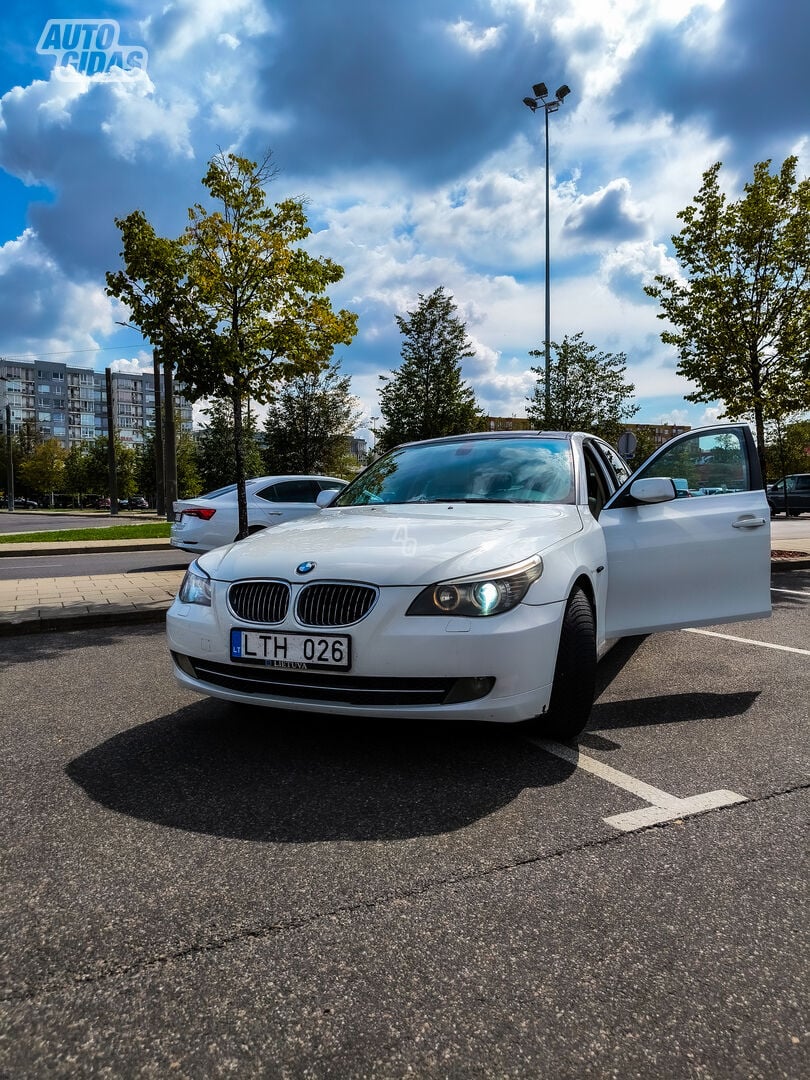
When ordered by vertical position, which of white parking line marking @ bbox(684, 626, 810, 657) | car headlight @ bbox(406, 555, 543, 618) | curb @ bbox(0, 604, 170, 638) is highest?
car headlight @ bbox(406, 555, 543, 618)

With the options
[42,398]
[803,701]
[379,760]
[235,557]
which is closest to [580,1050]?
[379,760]

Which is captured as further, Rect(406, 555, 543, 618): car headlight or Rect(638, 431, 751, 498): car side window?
Rect(638, 431, 751, 498): car side window

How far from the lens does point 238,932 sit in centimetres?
201

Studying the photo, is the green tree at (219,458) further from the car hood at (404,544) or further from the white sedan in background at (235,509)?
the car hood at (404,544)

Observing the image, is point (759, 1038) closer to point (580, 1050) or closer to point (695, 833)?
point (580, 1050)

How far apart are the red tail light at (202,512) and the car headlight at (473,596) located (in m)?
9.39

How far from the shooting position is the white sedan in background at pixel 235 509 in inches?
467

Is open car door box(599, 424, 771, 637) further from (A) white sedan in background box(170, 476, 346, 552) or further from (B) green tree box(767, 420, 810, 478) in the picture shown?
(B) green tree box(767, 420, 810, 478)

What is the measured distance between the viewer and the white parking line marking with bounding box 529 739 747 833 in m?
2.72

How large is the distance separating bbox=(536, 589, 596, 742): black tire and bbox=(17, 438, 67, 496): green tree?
87379 mm

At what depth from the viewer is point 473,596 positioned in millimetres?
3041

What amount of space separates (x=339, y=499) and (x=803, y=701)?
2984 mm

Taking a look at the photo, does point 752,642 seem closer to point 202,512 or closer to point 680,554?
point 680,554

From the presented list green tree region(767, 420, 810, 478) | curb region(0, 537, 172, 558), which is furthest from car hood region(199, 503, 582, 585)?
green tree region(767, 420, 810, 478)
